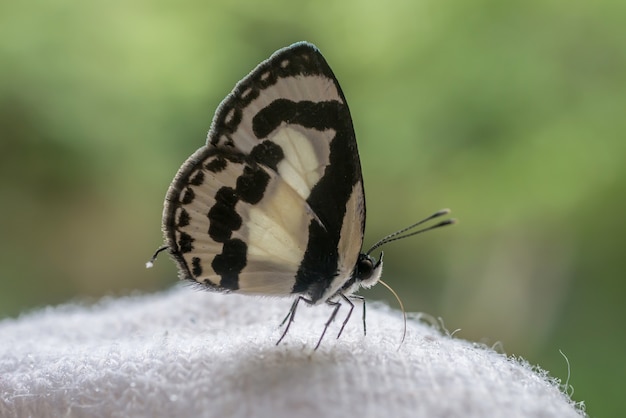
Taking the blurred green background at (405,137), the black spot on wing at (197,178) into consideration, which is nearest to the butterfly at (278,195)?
the black spot on wing at (197,178)

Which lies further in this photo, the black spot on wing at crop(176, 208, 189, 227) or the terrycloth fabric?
the black spot on wing at crop(176, 208, 189, 227)

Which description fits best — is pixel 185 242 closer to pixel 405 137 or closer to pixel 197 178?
pixel 197 178

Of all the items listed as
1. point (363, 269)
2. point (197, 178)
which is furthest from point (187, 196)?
point (363, 269)

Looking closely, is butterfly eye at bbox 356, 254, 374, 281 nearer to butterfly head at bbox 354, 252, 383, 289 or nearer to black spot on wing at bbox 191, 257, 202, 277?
butterfly head at bbox 354, 252, 383, 289

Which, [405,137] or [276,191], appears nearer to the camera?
[276,191]

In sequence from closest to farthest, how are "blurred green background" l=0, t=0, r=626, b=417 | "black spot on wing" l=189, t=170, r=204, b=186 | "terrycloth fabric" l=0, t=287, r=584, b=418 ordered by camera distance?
"terrycloth fabric" l=0, t=287, r=584, b=418 → "black spot on wing" l=189, t=170, r=204, b=186 → "blurred green background" l=0, t=0, r=626, b=417

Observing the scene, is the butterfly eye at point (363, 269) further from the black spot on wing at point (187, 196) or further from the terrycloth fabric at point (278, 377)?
the black spot on wing at point (187, 196)

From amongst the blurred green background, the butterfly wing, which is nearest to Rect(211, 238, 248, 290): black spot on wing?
the butterfly wing
